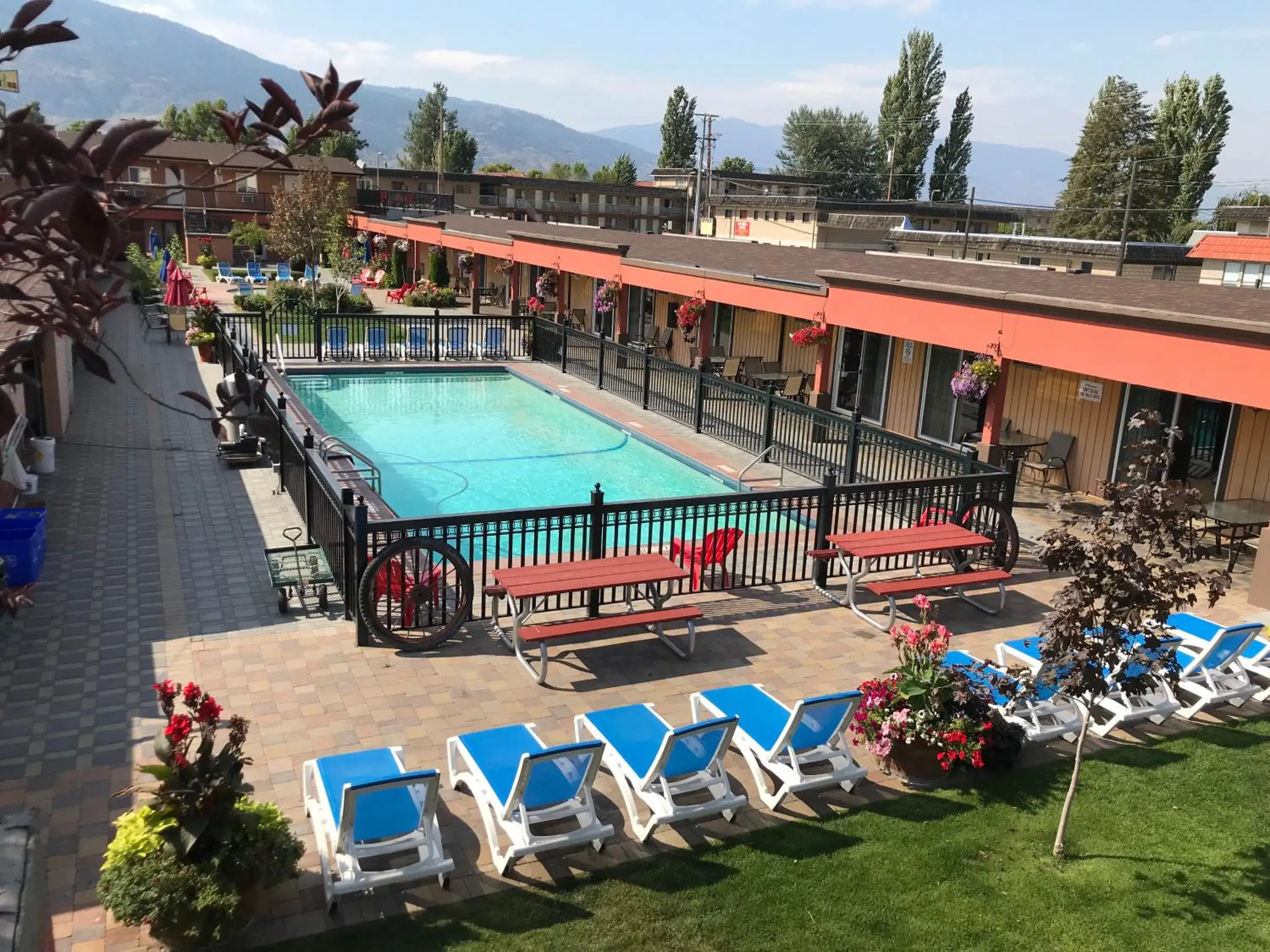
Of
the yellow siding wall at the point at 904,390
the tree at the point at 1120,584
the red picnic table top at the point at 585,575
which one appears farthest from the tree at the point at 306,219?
the tree at the point at 1120,584

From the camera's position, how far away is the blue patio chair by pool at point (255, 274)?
150 ft

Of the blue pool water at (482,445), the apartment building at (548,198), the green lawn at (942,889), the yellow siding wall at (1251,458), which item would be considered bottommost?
the blue pool water at (482,445)

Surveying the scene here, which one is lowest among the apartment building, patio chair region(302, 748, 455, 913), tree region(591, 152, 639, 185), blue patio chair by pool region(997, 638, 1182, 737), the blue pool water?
the blue pool water

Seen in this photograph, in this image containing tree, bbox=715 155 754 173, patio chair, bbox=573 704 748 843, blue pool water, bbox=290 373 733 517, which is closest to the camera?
patio chair, bbox=573 704 748 843

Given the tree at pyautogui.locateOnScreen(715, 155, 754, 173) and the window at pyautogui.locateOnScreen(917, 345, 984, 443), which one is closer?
the window at pyautogui.locateOnScreen(917, 345, 984, 443)

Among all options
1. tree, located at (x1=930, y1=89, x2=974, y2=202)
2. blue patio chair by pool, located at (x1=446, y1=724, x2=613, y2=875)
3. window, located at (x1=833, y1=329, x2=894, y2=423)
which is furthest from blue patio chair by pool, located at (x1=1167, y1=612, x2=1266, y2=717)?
tree, located at (x1=930, y1=89, x2=974, y2=202)

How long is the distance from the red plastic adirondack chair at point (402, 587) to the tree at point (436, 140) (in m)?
115

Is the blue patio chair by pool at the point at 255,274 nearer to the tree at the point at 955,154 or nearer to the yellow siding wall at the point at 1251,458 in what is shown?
the yellow siding wall at the point at 1251,458

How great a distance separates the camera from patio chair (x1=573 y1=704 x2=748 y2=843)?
6.38 meters

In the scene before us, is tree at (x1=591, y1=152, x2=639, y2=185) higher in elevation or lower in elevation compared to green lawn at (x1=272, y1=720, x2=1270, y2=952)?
higher

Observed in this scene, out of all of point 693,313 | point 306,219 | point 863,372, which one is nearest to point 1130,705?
point 863,372

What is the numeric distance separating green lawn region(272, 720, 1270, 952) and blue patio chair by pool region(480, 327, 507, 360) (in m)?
22.9

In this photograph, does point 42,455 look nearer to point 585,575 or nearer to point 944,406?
point 585,575

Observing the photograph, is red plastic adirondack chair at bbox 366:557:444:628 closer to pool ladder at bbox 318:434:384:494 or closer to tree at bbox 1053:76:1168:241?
pool ladder at bbox 318:434:384:494
